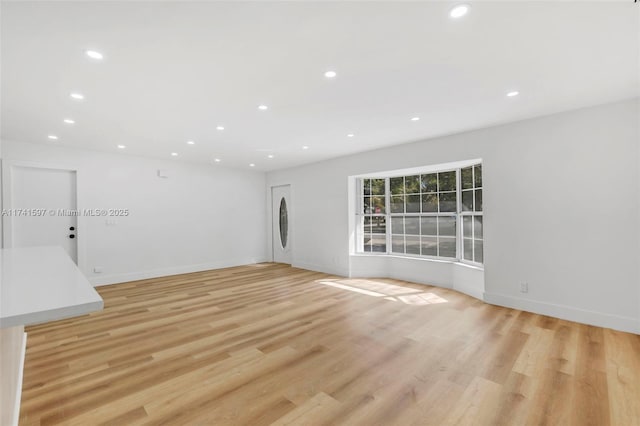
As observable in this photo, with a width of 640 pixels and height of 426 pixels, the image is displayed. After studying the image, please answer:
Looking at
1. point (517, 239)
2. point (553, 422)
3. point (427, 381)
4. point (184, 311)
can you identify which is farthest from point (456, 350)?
point (184, 311)

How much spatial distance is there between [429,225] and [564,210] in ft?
6.71

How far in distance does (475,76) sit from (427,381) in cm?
260

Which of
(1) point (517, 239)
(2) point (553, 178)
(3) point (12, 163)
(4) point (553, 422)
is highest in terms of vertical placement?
(3) point (12, 163)

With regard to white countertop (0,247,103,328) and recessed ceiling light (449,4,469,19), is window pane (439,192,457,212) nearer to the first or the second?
recessed ceiling light (449,4,469,19)

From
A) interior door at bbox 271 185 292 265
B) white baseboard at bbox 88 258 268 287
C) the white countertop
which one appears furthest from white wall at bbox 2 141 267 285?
the white countertop

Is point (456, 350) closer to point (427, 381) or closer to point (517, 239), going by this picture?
point (427, 381)

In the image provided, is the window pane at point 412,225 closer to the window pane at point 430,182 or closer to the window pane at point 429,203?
the window pane at point 429,203

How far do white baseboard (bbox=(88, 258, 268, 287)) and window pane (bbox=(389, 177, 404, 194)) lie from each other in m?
4.08

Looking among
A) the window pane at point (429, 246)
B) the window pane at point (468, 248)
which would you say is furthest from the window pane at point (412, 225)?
the window pane at point (468, 248)

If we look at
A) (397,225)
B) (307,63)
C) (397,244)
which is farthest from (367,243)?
(307,63)

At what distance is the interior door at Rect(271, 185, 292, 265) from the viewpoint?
7.57 meters

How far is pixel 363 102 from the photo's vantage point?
3.14 m

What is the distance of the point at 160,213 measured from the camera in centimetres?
615

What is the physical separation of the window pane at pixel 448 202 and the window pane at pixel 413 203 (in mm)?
446
